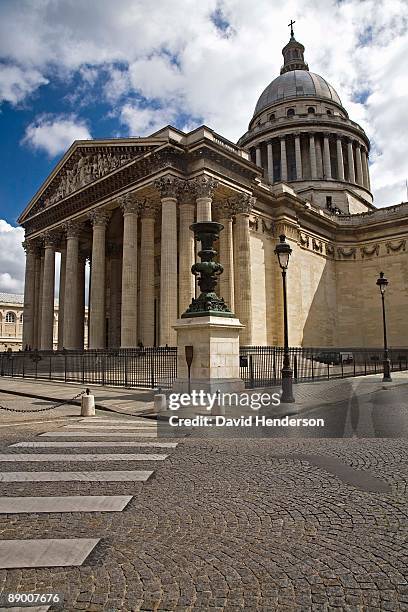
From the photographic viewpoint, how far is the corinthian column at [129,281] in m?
31.9

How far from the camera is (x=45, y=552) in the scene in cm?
370

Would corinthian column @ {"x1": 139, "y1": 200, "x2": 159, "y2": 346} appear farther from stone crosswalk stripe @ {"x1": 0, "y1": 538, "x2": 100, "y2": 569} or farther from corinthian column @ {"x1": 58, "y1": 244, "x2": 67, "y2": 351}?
stone crosswalk stripe @ {"x1": 0, "y1": 538, "x2": 100, "y2": 569}

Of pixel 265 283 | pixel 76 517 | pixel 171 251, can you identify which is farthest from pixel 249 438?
pixel 265 283

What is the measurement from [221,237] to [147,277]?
666cm

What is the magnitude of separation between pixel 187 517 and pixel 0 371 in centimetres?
3309

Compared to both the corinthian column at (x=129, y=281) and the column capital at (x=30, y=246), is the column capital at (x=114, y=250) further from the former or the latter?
the corinthian column at (x=129, y=281)

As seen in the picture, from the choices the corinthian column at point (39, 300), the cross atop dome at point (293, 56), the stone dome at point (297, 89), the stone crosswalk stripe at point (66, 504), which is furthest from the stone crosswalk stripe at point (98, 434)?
the cross atop dome at point (293, 56)

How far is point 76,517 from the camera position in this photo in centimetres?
452

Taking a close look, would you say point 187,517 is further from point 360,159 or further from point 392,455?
point 360,159

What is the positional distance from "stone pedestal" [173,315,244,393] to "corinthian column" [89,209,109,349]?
20.1 metres

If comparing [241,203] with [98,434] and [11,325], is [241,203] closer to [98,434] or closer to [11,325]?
[98,434]

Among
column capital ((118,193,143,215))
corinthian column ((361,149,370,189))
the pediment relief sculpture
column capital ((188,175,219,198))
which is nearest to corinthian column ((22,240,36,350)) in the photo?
the pediment relief sculpture

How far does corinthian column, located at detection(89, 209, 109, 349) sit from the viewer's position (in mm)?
34406

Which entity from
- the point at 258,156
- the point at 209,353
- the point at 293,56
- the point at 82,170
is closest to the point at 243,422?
the point at 209,353
